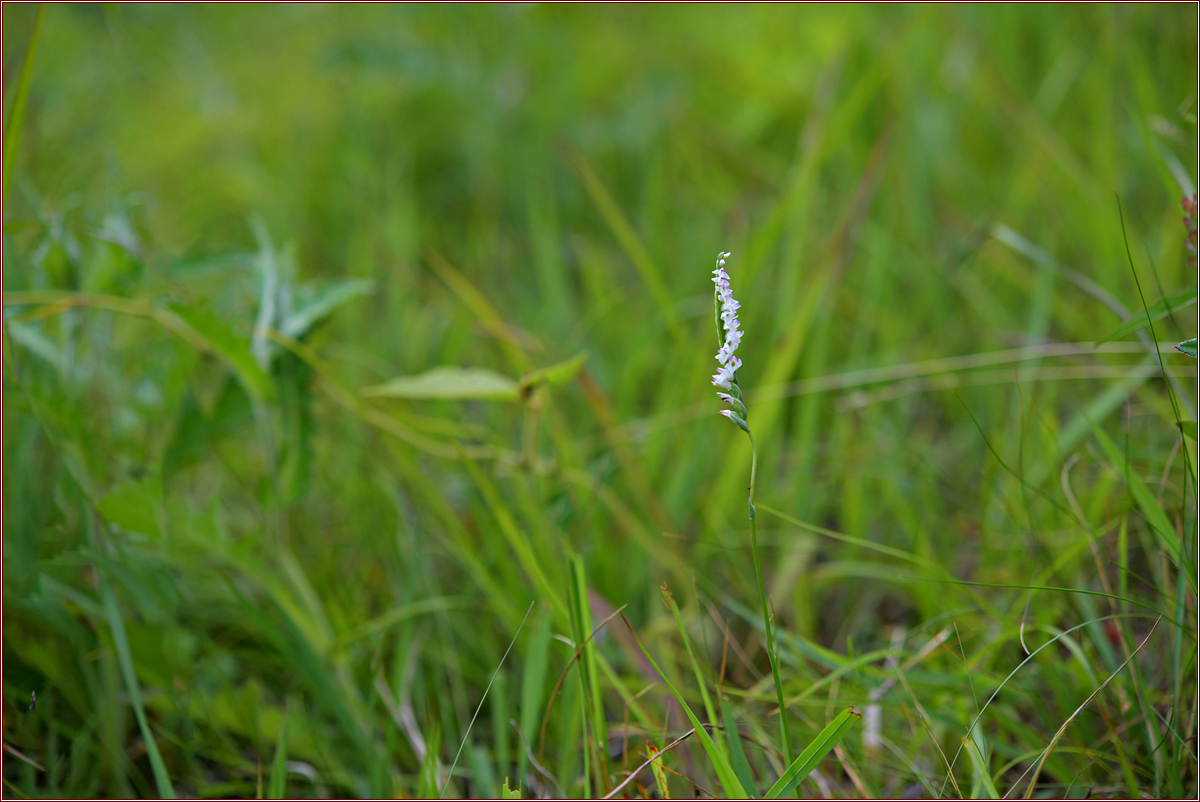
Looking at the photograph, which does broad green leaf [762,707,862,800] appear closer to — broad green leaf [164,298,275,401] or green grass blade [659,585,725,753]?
green grass blade [659,585,725,753]

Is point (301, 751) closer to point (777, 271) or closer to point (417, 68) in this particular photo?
point (777, 271)

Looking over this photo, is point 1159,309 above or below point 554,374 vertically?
above

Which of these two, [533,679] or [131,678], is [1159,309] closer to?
[533,679]

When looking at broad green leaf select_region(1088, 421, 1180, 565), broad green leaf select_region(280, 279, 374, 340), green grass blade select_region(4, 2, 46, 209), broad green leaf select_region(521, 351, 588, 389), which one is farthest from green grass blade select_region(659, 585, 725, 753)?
green grass blade select_region(4, 2, 46, 209)

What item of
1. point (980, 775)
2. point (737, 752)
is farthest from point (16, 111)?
point (980, 775)

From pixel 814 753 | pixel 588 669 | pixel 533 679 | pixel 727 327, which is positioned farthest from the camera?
pixel 533 679

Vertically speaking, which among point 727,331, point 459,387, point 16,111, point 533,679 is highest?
point 16,111
